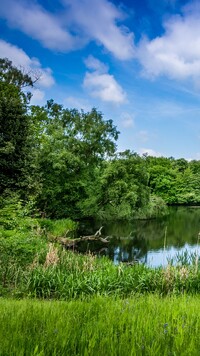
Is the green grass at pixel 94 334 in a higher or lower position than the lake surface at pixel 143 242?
higher

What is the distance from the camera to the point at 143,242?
21.5 m

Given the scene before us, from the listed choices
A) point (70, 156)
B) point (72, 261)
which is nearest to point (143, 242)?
point (70, 156)

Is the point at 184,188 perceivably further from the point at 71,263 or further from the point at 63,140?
the point at 71,263

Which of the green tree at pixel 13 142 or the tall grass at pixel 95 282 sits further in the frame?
the green tree at pixel 13 142

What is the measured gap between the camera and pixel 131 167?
28297mm

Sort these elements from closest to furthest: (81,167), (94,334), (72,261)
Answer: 1. (94,334)
2. (72,261)
3. (81,167)

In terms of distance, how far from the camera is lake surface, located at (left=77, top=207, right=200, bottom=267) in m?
17.3

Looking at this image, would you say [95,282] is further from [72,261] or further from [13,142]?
[13,142]

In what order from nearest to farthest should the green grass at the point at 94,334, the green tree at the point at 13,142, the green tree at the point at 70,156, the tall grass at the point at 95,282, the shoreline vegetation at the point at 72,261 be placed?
the green grass at the point at 94,334, the shoreline vegetation at the point at 72,261, the tall grass at the point at 95,282, the green tree at the point at 13,142, the green tree at the point at 70,156

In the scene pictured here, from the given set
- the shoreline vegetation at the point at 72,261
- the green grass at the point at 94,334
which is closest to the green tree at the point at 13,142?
the shoreline vegetation at the point at 72,261

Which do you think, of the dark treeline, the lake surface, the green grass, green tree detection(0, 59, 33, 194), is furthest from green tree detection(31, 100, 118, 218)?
the green grass

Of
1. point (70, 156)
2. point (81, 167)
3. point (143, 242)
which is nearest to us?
point (143, 242)

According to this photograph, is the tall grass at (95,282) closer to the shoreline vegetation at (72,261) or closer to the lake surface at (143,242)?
the shoreline vegetation at (72,261)

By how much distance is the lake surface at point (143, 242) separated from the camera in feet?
56.7
